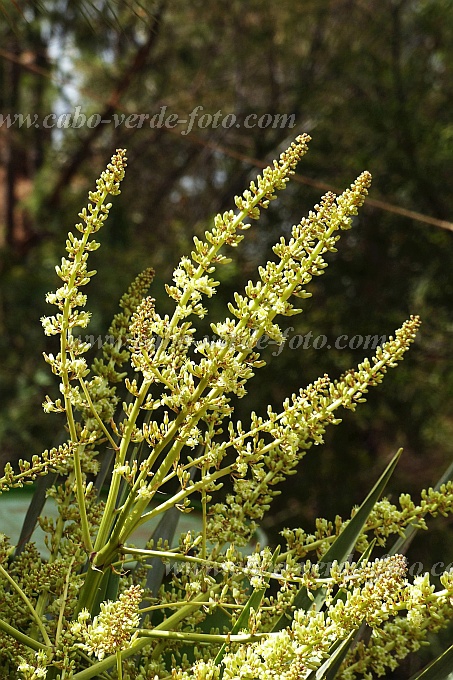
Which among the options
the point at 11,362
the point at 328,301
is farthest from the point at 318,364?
the point at 11,362

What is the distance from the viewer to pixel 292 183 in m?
3.12

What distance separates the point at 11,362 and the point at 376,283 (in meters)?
1.53

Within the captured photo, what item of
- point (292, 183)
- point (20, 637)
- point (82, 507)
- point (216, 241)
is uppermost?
point (292, 183)

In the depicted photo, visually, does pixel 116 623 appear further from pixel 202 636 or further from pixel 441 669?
pixel 441 669

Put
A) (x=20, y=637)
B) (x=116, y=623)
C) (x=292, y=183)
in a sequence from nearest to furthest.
→ (x=116, y=623) → (x=20, y=637) → (x=292, y=183)

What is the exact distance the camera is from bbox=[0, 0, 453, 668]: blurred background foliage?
2812 mm

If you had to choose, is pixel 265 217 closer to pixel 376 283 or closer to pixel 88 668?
pixel 376 283

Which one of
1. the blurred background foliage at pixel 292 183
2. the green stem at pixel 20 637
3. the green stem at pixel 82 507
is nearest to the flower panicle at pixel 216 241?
the green stem at pixel 82 507

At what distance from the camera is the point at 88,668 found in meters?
0.60

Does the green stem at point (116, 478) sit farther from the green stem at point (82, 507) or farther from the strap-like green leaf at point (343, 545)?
the strap-like green leaf at point (343, 545)

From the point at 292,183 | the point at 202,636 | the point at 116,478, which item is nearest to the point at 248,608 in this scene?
the point at 202,636

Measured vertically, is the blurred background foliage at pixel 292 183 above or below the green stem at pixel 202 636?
above

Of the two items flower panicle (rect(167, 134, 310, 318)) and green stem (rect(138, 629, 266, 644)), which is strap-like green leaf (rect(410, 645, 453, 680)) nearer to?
green stem (rect(138, 629, 266, 644))

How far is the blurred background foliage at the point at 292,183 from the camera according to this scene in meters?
2.81
